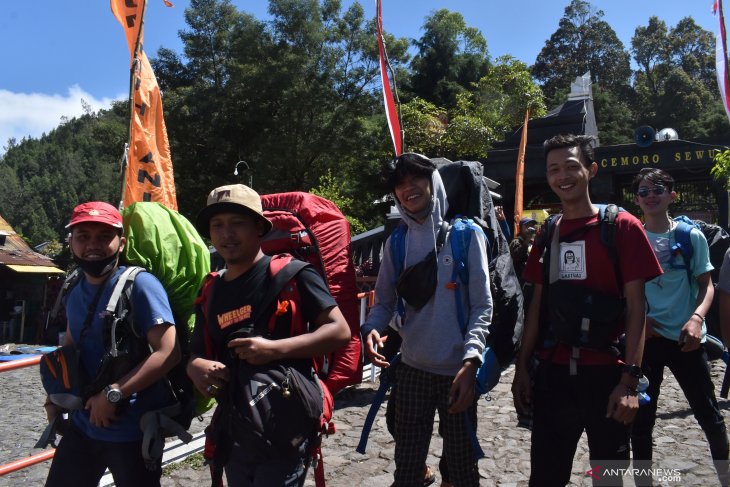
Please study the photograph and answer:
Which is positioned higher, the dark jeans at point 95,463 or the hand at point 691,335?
the hand at point 691,335

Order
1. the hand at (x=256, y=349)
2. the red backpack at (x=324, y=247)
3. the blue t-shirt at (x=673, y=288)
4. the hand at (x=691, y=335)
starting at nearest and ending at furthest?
1. the hand at (x=256, y=349)
2. the red backpack at (x=324, y=247)
3. the hand at (x=691, y=335)
4. the blue t-shirt at (x=673, y=288)

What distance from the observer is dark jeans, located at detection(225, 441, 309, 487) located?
214 centimetres

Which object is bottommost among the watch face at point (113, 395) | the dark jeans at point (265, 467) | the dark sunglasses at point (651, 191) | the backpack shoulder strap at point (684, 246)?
the dark jeans at point (265, 467)

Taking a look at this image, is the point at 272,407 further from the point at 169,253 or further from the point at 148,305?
the point at 169,253

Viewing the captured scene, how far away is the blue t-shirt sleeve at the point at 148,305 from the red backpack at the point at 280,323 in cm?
17

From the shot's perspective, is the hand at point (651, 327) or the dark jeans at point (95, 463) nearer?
the dark jeans at point (95, 463)

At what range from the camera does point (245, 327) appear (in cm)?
221

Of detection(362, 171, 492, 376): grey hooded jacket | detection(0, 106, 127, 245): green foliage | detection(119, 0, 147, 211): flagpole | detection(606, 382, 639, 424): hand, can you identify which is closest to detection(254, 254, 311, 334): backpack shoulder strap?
detection(362, 171, 492, 376): grey hooded jacket

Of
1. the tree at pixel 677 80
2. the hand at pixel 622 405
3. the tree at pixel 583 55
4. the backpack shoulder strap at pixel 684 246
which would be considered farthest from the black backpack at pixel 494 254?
the tree at pixel 583 55

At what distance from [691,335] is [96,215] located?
3.12 metres

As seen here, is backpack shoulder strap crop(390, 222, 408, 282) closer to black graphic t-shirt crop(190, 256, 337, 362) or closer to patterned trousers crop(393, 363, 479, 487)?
patterned trousers crop(393, 363, 479, 487)

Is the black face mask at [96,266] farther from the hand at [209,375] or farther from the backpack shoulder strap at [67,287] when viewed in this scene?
the hand at [209,375]

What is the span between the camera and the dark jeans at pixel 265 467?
2145 mm

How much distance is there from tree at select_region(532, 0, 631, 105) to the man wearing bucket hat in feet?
188
